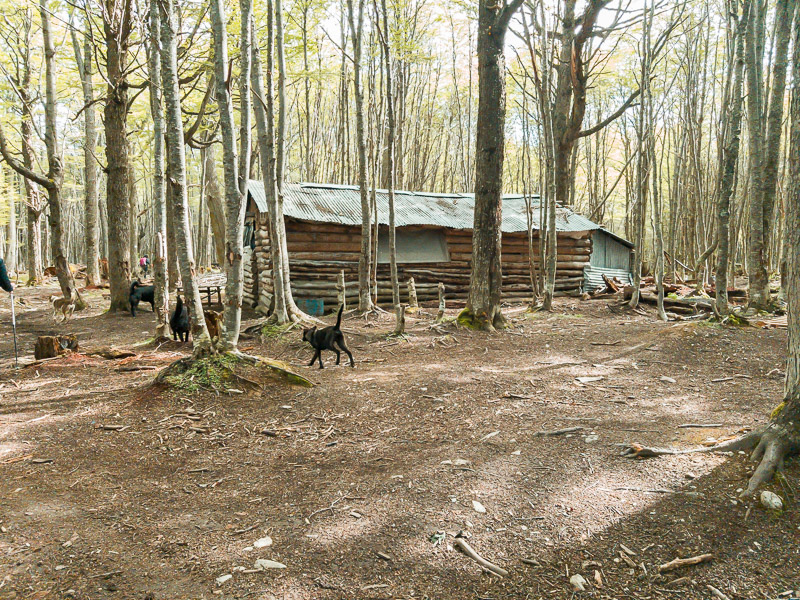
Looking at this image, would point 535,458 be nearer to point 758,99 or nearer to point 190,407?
point 190,407

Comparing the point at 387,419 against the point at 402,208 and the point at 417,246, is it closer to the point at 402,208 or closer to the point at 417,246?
the point at 417,246

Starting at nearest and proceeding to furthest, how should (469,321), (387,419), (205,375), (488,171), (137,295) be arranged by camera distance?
(387,419) < (205,375) < (488,171) < (469,321) < (137,295)

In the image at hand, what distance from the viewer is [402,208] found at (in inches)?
604

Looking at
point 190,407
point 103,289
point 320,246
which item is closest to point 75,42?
point 103,289

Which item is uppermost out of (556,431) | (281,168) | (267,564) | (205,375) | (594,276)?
(281,168)

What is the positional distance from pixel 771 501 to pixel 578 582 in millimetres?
1289

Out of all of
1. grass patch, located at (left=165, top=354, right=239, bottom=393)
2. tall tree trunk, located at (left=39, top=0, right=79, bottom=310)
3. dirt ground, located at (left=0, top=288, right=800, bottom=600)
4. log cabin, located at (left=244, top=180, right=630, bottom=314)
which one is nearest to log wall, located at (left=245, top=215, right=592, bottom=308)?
log cabin, located at (left=244, top=180, right=630, bottom=314)

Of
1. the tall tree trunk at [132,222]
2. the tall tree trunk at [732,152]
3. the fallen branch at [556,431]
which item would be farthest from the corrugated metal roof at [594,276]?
the tall tree trunk at [132,222]

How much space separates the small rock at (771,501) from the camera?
9.75ft

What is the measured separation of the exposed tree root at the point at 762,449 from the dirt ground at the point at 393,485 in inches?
3.1

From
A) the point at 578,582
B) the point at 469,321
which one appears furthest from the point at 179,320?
the point at 578,582

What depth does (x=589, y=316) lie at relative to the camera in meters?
12.0

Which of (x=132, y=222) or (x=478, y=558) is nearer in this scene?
(x=478, y=558)

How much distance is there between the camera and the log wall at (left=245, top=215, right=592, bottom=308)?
13.6 meters
